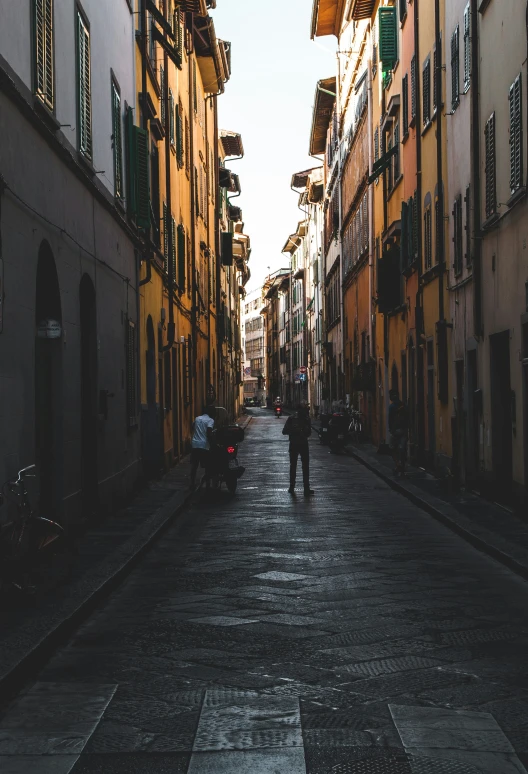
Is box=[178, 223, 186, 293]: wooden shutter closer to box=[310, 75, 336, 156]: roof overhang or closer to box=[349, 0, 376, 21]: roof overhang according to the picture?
box=[349, 0, 376, 21]: roof overhang

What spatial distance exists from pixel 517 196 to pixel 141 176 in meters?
7.39

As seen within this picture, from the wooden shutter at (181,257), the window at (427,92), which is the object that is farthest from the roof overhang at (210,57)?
the window at (427,92)

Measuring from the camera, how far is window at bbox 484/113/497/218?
1636 cm

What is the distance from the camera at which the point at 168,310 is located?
87.4 feet

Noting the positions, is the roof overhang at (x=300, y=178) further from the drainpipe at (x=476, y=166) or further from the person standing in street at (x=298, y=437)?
the drainpipe at (x=476, y=166)

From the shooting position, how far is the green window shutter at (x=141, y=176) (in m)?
19.4

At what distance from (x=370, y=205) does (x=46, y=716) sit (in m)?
29.7

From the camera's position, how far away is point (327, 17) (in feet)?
147

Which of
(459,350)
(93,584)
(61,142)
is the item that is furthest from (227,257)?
(93,584)

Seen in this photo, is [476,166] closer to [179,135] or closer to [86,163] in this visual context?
[86,163]

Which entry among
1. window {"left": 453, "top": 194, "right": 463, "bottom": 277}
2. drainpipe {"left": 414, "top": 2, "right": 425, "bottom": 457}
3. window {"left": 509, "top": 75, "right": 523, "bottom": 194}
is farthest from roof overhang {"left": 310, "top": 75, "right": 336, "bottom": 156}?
window {"left": 509, "top": 75, "right": 523, "bottom": 194}

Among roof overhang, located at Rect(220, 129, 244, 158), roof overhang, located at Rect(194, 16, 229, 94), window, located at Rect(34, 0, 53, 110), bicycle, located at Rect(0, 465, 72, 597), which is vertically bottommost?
bicycle, located at Rect(0, 465, 72, 597)

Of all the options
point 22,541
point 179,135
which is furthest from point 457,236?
point 22,541

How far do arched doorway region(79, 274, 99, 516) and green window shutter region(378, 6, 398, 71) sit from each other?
15487 mm
